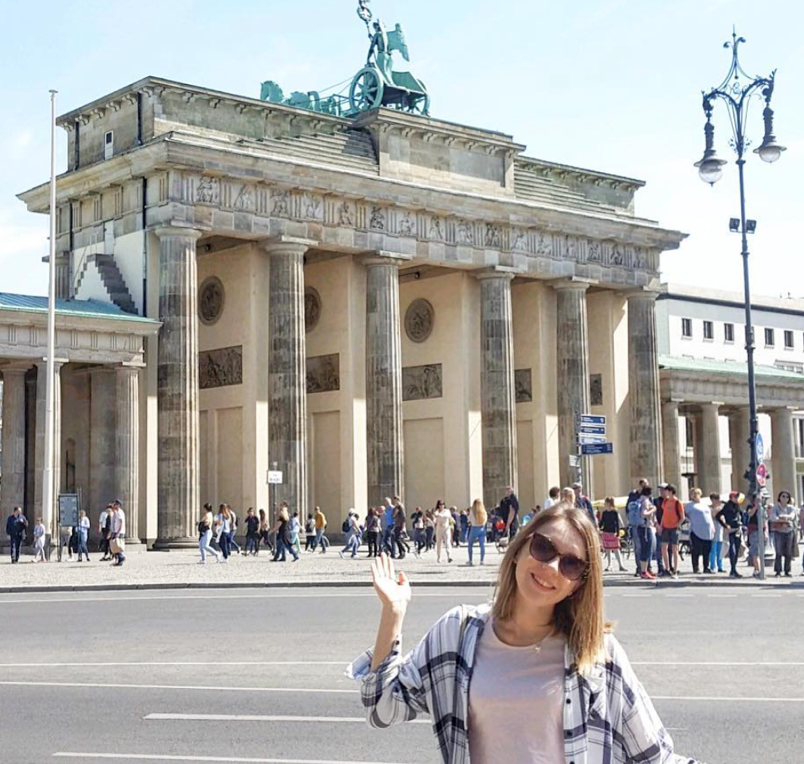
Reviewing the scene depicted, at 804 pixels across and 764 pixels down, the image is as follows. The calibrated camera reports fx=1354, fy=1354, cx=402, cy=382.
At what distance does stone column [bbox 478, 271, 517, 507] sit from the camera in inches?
2108

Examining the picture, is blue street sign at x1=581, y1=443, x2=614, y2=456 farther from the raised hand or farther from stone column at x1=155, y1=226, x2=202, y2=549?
the raised hand

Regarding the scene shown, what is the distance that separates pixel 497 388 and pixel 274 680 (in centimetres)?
4216

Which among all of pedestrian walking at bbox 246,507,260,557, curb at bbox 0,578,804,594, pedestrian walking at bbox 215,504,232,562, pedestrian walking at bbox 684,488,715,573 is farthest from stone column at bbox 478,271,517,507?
curb at bbox 0,578,804,594

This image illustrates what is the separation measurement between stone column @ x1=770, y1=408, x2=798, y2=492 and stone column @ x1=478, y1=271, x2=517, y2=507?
20.7 metres

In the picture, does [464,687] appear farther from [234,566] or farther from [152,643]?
[234,566]

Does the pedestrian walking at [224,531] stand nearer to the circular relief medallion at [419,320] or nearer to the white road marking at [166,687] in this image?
the circular relief medallion at [419,320]

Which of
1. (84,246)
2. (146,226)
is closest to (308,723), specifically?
(146,226)

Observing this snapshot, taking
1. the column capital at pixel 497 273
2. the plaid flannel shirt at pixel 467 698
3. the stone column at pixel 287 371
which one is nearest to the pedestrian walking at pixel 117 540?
the stone column at pixel 287 371

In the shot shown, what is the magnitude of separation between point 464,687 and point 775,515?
25088 millimetres

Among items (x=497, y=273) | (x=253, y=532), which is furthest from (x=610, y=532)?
(x=497, y=273)

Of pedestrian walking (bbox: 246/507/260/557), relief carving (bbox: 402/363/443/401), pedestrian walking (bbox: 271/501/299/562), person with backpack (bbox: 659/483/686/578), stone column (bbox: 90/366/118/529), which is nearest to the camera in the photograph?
person with backpack (bbox: 659/483/686/578)

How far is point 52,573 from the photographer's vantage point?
3053 centimetres

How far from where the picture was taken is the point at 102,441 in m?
44.5

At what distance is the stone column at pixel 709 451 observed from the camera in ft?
→ 213
